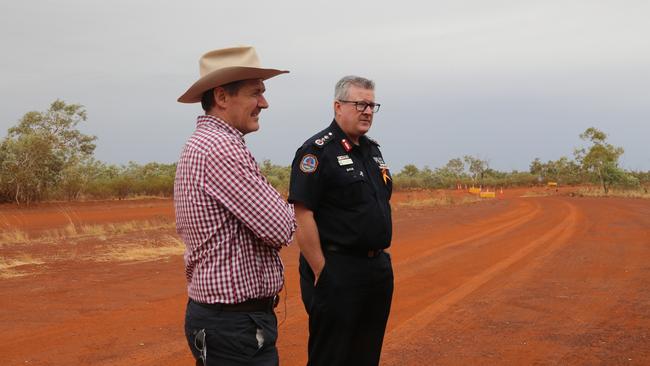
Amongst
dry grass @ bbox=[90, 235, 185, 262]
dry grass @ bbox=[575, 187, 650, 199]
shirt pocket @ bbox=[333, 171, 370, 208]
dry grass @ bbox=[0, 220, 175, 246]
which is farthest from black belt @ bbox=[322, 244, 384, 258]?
dry grass @ bbox=[575, 187, 650, 199]

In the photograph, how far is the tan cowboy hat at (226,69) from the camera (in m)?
2.76

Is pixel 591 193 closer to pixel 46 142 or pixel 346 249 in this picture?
pixel 46 142

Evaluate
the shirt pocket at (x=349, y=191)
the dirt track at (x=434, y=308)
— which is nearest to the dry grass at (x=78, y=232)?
the dirt track at (x=434, y=308)

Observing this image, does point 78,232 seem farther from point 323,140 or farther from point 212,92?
point 212,92

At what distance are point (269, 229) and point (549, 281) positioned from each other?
287 inches

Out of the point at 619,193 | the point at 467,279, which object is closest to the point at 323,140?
the point at 467,279

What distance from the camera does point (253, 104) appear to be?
112 inches

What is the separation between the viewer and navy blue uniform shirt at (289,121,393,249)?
147 inches

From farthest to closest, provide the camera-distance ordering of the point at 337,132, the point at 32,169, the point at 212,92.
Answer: the point at 32,169 < the point at 337,132 < the point at 212,92

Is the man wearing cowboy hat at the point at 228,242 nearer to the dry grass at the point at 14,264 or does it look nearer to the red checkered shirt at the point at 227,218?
the red checkered shirt at the point at 227,218

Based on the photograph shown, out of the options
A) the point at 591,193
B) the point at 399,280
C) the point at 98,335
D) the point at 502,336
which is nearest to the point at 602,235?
the point at 399,280

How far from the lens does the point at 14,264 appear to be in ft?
34.3

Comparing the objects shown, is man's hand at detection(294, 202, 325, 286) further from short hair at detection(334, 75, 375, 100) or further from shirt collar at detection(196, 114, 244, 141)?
shirt collar at detection(196, 114, 244, 141)

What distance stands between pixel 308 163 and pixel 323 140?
7.5 inches
